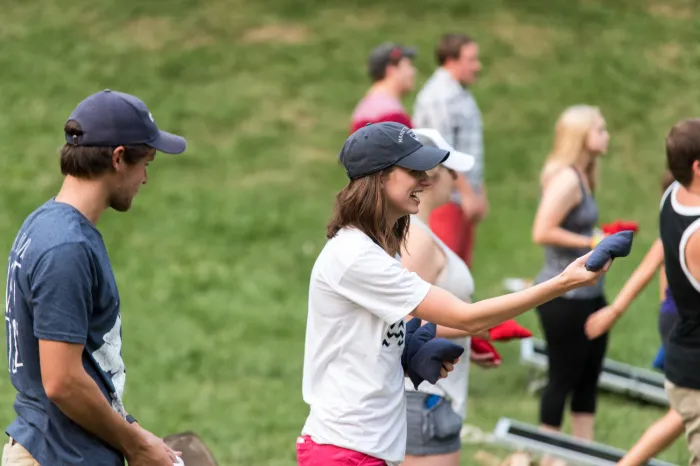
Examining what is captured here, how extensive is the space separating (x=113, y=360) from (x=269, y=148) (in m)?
10.7

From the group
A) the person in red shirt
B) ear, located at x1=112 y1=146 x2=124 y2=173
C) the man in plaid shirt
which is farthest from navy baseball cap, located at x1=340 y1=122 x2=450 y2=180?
the person in red shirt

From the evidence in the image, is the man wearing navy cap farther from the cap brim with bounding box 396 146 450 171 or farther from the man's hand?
the cap brim with bounding box 396 146 450 171

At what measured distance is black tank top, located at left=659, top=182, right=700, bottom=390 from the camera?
483cm

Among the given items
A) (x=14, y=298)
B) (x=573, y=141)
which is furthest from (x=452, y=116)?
(x=14, y=298)

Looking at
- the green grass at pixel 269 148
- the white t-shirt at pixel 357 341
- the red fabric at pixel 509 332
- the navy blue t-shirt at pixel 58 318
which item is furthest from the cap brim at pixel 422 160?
the green grass at pixel 269 148

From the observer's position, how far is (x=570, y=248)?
→ 676 centimetres

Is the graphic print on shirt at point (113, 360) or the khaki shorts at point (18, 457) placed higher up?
the graphic print on shirt at point (113, 360)

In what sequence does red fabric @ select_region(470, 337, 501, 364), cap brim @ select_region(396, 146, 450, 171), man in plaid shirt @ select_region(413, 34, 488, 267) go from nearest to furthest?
1. cap brim @ select_region(396, 146, 450, 171)
2. red fabric @ select_region(470, 337, 501, 364)
3. man in plaid shirt @ select_region(413, 34, 488, 267)

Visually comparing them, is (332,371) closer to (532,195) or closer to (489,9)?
(532,195)

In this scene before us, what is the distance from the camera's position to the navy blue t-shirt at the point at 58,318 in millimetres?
3328

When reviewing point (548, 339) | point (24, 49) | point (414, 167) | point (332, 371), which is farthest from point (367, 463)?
point (24, 49)

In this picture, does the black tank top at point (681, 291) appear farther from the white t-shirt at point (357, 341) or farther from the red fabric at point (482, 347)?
the white t-shirt at point (357, 341)

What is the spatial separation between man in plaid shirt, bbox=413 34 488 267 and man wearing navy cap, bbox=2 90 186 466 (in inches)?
207

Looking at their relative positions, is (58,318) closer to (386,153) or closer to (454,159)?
(386,153)
